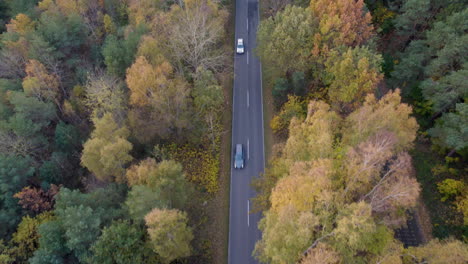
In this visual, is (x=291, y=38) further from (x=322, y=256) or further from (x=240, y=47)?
(x=322, y=256)

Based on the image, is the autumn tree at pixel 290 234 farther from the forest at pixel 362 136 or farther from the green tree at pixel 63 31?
the green tree at pixel 63 31

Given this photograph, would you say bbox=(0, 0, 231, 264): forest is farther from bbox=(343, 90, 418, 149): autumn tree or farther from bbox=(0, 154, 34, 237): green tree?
bbox=(343, 90, 418, 149): autumn tree

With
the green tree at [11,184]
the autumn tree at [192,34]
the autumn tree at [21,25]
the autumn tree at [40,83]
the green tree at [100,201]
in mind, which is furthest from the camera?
the autumn tree at [21,25]

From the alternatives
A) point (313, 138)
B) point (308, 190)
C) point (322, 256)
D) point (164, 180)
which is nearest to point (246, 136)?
point (313, 138)

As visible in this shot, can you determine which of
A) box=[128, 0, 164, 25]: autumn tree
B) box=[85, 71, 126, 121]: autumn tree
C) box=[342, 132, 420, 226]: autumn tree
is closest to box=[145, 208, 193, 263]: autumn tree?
box=[342, 132, 420, 226]: autumn tree

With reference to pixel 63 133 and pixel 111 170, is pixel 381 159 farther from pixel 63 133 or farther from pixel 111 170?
pixel 63 133

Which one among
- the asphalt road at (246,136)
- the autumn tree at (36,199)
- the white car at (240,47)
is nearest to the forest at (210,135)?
the autumn tree at (36,199)
